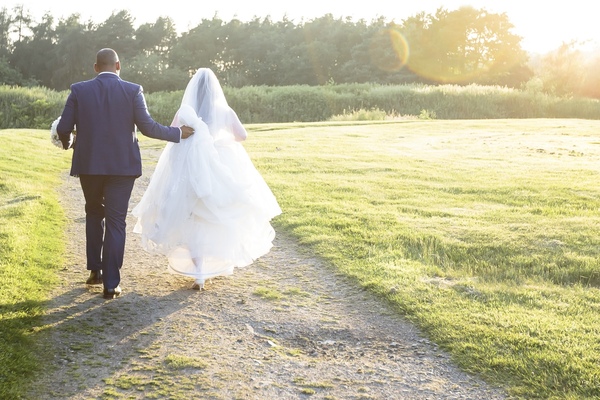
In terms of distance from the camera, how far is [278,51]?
70.1 m

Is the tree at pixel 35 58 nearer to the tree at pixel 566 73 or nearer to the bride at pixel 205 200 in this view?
the tree at pixel 566 73

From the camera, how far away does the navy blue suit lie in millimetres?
5707

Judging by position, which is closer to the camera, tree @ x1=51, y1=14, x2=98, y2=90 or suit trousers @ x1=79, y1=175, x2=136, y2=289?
suit trousers @ x1=79, y1=175, x2=136, y2=289

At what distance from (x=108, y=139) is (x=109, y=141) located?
0.02 metres

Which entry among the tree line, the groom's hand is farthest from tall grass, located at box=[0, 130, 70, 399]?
the tree line

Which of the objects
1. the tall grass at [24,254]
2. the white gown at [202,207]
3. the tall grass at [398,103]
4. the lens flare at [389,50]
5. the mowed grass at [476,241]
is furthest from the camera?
the lens flare at [389,50]

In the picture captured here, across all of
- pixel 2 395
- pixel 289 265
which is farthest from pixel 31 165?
pixel 2 395

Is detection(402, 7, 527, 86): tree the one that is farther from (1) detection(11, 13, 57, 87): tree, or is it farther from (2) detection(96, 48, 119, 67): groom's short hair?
(2) detection(96, 48, 119, 67): groom's short hair

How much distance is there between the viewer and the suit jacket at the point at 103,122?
18.7ft

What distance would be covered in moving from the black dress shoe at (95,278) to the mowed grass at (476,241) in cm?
269

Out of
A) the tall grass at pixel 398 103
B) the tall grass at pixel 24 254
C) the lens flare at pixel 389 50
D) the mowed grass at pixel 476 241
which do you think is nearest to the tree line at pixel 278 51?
the lens flare at pixel 389 50

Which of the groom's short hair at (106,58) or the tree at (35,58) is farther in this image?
the tree at (35,58)

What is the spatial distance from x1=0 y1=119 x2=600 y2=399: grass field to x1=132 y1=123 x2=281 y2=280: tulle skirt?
1.30 m

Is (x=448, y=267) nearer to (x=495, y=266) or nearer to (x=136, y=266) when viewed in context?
(x=495, y=266)
